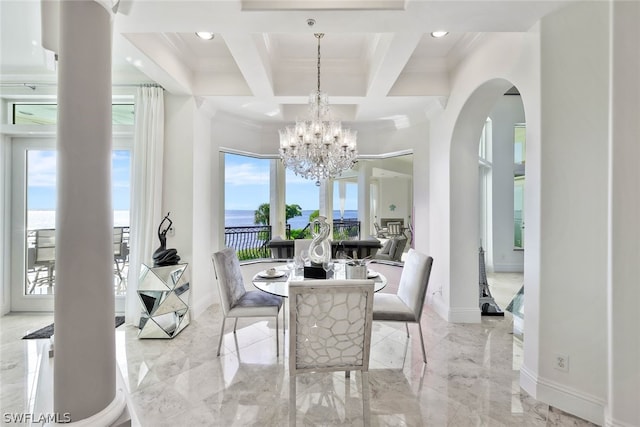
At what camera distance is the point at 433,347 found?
2.69m

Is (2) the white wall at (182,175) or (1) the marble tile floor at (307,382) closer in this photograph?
(1) the marble tile floor at (307,382)

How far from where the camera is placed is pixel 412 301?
8.07 feet

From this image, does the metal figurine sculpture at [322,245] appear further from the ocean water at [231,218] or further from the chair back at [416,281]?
the ocean water at [231,218]

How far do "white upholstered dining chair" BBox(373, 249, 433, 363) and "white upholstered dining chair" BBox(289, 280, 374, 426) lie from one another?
74 cm

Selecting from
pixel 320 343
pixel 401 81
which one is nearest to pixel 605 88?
pixel 401 81

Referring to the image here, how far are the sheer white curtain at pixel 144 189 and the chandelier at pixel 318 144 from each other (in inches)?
60.6

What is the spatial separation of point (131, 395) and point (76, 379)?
101 cm

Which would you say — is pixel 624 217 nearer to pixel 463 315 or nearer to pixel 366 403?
pixel 366 403

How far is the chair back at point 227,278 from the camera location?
246cm

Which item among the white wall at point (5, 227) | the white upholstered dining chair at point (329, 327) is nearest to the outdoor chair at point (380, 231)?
the white upholstered dining chair at point (329, 327)

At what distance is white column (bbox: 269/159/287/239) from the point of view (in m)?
4.67

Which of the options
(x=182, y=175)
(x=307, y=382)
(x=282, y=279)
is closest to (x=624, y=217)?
(x=307, y=382)

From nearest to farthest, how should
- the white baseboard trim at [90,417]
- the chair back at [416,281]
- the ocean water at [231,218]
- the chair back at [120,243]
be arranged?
the white baseboard trim at [90,417]
the chair back at [416,281]
the ocean water at [231,218]
the chair back at [120,243]

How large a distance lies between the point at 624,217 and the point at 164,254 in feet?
12.3
